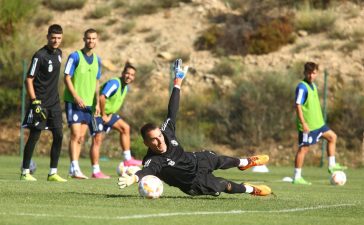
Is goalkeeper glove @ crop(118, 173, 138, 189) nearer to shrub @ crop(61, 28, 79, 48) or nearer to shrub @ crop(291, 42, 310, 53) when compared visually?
shrub @ crop(291, 42, 310, 53)

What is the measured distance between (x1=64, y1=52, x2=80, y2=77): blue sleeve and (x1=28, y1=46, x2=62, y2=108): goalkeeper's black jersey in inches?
40.7

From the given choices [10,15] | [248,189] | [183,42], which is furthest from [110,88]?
[10,15]

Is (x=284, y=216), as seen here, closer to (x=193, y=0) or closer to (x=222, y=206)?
(x=222, y=206)

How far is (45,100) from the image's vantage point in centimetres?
1591

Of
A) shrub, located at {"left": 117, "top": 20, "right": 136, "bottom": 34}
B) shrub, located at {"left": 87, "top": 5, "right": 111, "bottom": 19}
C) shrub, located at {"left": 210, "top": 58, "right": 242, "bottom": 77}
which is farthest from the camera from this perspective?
shrub, located at {"left": 87, "top": 5, "right": 111, "bottom": 19}

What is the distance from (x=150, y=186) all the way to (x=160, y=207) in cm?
49

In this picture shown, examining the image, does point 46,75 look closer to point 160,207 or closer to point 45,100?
point 45,100

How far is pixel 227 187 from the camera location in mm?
12109

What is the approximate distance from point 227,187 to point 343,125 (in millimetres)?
20236

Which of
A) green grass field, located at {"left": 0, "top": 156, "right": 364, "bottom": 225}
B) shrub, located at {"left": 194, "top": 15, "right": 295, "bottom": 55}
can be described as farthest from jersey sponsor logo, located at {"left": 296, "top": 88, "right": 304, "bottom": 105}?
shrub, located at {"left": 194, "top": 15, "right": 295, "bottom": 55}

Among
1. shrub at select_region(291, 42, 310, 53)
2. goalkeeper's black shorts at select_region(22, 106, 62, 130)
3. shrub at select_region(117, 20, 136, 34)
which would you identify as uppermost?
shrub at select_region(117, 20, 136, 34)

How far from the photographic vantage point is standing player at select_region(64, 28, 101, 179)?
17156mm

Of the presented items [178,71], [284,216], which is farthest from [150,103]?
[284,216]

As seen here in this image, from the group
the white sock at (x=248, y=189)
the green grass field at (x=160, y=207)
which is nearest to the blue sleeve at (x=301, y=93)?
the green grass field at (x=160, y=207)
